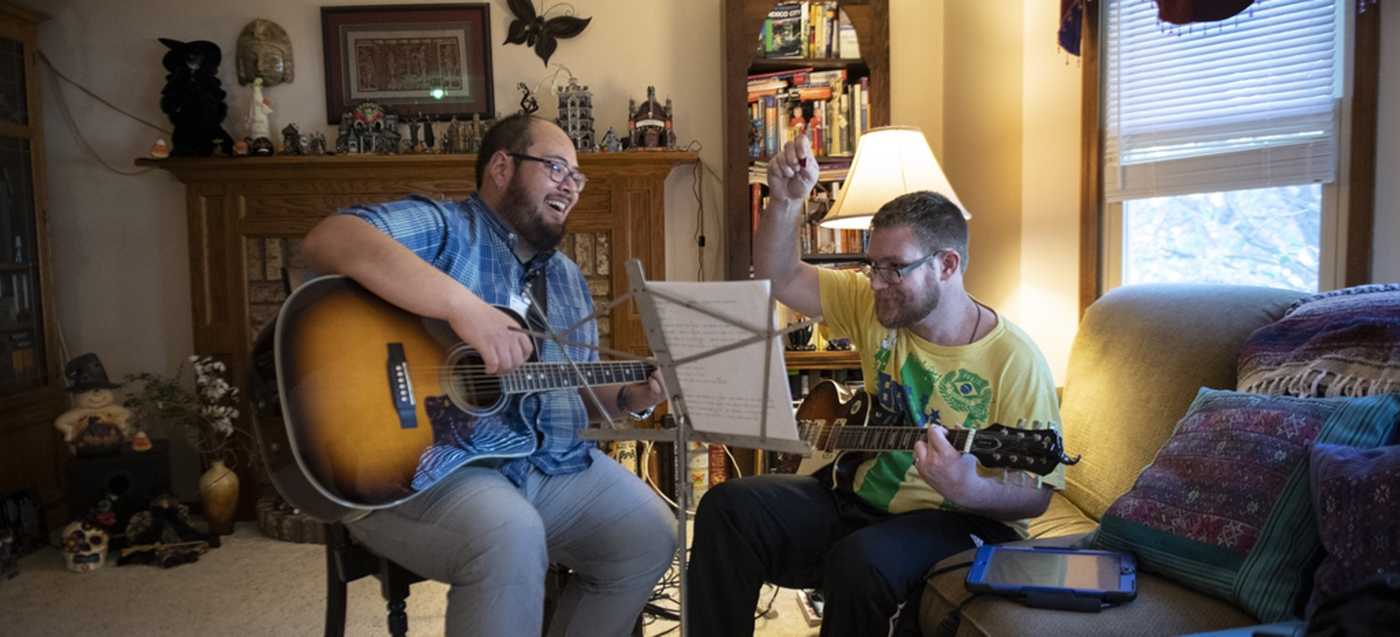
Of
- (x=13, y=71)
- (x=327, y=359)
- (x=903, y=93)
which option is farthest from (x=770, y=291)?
(x=13, y=71)

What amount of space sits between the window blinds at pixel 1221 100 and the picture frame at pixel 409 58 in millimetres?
2336

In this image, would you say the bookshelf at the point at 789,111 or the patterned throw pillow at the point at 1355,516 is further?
the bookshelf at the point at 789,111

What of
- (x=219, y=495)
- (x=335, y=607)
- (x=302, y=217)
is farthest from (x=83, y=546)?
(x=335, y=607)

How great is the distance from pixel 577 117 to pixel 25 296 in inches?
88.2

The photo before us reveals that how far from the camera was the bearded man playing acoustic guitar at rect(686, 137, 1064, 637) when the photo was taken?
161cm

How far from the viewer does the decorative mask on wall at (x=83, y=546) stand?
300 centimetres

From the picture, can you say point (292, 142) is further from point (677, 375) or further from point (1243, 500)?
point (1243, 500)

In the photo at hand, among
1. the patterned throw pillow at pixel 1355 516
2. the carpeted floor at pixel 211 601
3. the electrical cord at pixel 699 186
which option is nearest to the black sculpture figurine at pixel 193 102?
the carpeted floor at pixel 211 601

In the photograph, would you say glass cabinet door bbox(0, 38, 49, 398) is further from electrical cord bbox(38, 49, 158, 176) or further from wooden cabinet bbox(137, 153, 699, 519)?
wooden cabinet bbox(137, 153, 699, 519)

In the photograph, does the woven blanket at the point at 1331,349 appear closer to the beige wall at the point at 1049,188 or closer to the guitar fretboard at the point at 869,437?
the guitar fretboard at the point at 869,437

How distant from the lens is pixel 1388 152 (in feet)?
6.66

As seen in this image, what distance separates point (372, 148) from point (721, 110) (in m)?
1.39

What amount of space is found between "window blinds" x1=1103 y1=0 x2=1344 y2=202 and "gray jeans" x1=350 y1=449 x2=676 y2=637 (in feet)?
5.78

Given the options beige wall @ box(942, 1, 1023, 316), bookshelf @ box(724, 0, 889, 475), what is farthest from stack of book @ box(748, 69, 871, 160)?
beige wall @ box(942, 1, 1023, 316)
